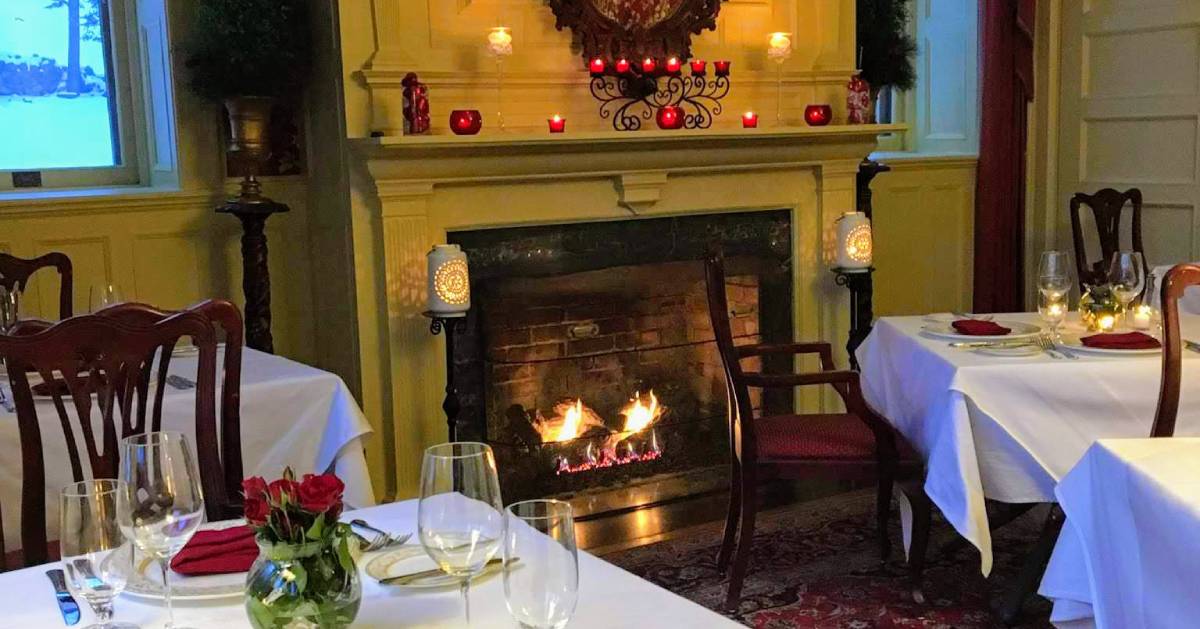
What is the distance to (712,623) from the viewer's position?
1247 mm

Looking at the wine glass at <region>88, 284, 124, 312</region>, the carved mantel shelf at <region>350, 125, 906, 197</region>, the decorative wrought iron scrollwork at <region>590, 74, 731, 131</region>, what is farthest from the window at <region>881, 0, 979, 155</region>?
the wine glass at <region>88, 284, 124, 312</region>

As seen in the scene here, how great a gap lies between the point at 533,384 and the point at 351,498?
5.39 feet

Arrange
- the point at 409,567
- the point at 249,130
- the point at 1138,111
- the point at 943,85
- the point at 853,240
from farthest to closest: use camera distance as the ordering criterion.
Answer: the point at 943,85 < the point at 1138,111 < the point at 853,240 < the point at 249,130 < the point at 409,567

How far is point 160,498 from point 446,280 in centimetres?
245

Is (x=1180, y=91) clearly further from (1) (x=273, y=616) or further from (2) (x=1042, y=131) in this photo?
(1) (x=273, y=616)

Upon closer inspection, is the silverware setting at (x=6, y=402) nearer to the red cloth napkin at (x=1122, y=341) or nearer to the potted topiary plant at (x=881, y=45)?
the red cloth napkin at (x=1122, y=341)

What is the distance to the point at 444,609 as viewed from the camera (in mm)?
1300

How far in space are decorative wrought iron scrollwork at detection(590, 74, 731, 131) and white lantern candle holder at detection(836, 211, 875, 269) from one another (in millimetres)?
618

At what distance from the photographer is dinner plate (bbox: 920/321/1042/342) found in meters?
3.09

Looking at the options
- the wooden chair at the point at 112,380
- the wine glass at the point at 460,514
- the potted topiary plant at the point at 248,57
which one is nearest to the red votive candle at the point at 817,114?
the potted topiary plant at the point at 248,57

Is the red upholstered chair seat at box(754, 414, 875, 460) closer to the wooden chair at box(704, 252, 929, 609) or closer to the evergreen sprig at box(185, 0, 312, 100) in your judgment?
the wooden chair at box(704, 252, 929, 609)

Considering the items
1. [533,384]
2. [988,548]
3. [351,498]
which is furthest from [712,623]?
[533,384]

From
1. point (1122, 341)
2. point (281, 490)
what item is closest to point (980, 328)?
point (1122, 341)

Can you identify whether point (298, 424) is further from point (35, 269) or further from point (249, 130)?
point (249, 130)
